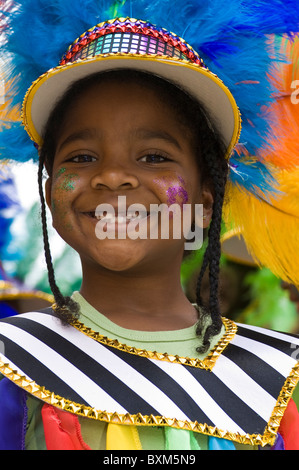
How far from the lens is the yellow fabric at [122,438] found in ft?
6.29

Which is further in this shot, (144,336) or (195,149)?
(195,149)

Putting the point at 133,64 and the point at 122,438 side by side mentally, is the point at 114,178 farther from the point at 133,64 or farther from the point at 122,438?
the point at 122,438

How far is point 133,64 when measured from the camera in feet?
7.09

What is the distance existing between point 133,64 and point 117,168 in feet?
1.12

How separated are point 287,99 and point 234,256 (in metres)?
1.54

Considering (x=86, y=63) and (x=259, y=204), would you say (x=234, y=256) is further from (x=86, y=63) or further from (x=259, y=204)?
(x=86, y=63)

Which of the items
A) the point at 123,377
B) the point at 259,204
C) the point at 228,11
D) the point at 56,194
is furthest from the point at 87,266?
the point at 228,11

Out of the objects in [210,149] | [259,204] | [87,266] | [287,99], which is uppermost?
[287,99]

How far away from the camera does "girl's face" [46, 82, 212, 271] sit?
2.12m

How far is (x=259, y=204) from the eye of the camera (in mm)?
2674

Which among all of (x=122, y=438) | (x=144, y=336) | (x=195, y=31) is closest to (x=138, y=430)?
(x=122, y=438)

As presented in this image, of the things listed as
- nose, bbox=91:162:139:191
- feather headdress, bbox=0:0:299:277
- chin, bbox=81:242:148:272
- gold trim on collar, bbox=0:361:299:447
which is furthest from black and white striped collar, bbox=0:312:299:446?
feather headdress, bbox=0:0:299:277

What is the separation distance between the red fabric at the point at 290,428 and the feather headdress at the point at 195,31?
1025 mm

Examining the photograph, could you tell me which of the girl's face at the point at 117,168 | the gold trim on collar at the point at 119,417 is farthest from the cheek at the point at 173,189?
the gold trim on collar at the point at 119,417
